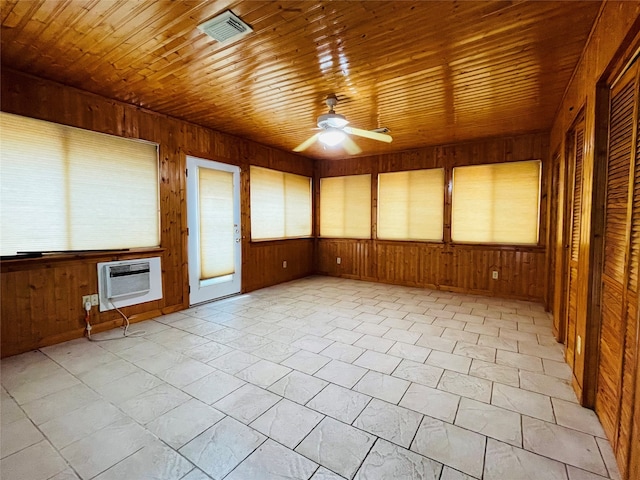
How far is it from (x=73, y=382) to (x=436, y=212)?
17.8 feet

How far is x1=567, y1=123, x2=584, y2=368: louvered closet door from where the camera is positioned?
253cm

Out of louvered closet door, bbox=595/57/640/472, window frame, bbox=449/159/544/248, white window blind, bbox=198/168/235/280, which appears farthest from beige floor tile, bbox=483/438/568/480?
white window blind, bbox=198/168/235/280

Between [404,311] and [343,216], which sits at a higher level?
[343,216]

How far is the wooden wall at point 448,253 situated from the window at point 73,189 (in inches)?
153

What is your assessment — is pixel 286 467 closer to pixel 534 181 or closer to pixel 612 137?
pixel 612 137

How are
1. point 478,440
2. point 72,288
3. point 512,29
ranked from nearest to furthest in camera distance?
point 478,440 < point 512,29 < point 72,288

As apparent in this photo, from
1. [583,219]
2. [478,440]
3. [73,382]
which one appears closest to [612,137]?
[583,219]

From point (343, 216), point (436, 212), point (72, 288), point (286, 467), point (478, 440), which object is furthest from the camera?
point (343, 216)

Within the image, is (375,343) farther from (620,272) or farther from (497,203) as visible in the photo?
(497,203)

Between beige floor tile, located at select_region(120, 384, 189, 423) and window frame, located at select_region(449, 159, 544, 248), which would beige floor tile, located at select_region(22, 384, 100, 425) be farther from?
window frame, located at select_region(449, 159, 544, 248)

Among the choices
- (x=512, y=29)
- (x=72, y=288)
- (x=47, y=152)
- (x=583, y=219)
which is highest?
(x=512, y=29)

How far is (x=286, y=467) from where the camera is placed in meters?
1.57

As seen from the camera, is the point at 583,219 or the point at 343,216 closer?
the point at 583,219

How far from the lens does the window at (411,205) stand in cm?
551
